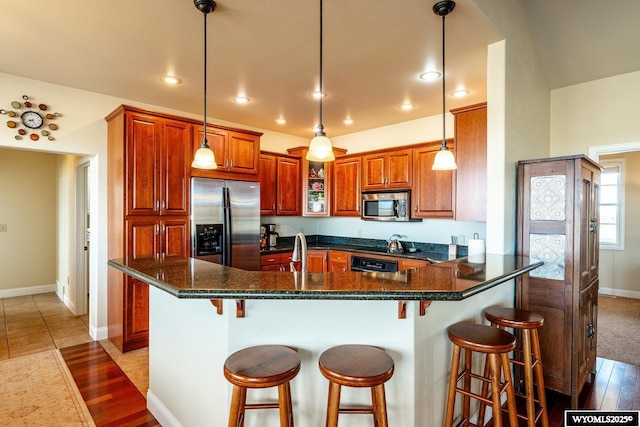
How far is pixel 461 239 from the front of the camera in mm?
4141

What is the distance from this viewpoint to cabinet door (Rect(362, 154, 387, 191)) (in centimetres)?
452

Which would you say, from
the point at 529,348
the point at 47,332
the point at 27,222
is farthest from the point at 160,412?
the point at 27,222

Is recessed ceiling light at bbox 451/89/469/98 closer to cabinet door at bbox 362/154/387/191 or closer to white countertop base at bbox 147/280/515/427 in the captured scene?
cabinet door at bbox 362/154/387/191

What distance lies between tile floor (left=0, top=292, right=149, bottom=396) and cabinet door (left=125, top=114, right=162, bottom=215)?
56.4 inches

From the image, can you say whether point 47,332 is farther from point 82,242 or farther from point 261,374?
point 261,374

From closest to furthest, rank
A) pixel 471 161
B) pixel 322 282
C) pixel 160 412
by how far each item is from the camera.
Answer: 1. pixel 322 282
2. pixel 160 412
3. pixel 471 161

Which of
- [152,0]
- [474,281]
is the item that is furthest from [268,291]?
[152,0]

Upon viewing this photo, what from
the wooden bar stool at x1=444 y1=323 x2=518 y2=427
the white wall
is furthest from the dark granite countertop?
the white wall

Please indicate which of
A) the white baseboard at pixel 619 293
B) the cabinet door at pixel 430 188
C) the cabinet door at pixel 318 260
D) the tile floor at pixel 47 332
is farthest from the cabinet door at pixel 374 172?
the white baseboard at pixel 619 293

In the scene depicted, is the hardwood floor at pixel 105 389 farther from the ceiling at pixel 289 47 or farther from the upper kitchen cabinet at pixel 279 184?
the ceiling at pixel 289 47

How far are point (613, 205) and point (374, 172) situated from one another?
14.5ft

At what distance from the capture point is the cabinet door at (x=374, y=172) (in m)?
4.52

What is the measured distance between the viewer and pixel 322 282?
1.60 meters

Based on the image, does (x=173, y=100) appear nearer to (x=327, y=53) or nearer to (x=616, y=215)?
(x=327, y=53)
